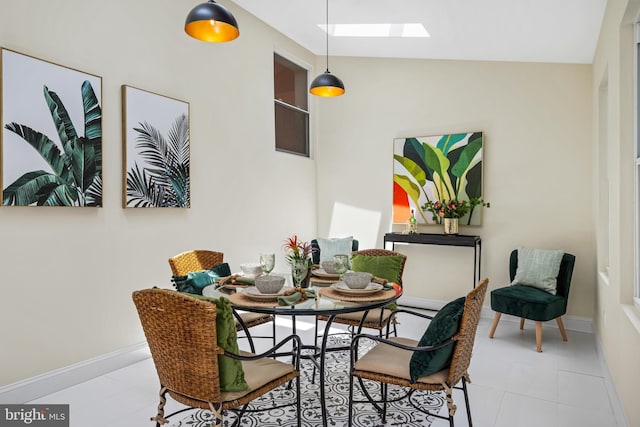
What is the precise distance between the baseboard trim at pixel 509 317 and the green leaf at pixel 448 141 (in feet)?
5.98

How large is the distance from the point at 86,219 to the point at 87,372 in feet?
3.63

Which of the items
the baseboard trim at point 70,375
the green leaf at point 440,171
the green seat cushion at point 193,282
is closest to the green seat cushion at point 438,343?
the green seat cushion at point 193,282

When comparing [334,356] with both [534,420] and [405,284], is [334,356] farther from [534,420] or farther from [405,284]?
[405,284]

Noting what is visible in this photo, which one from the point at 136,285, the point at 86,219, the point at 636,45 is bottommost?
the point at 136,285

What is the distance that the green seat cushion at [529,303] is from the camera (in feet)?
12.8

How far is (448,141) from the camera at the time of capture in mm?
5168

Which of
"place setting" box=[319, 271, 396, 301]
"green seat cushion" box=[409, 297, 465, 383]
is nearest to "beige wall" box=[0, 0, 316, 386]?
"place setting" box=[319, 271, 396, 301]

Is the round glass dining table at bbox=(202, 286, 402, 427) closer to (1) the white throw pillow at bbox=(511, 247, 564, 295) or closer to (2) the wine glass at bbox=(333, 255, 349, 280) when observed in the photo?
(2) the wine glass at bbox=(333, 255, 349, 280)

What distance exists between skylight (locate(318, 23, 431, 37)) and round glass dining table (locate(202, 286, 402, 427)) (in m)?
2.90

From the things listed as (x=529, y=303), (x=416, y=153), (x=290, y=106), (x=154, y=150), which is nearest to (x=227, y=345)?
(x=154, y=150)

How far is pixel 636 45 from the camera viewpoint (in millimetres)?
2484

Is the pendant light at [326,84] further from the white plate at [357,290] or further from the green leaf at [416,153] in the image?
the green leaf at [416,153]

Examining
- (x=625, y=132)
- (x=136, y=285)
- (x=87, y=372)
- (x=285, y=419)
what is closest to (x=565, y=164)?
(x=625, y=132)

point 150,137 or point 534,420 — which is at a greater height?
point 150,137
